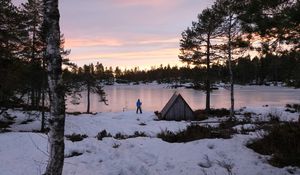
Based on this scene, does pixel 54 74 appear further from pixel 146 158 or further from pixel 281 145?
pixel 281 145

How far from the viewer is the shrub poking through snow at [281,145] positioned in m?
8.18

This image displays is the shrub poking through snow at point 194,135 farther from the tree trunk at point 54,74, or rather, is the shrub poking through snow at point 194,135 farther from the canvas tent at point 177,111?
the canvas tent at point 177,111

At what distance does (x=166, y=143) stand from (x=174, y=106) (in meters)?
18.5

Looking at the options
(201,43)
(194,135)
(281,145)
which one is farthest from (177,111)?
(281,145)

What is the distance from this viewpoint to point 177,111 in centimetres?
2934

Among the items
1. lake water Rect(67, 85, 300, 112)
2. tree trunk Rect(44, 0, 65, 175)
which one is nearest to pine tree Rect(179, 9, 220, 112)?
lake water Rect(67, 85, 300, 112)

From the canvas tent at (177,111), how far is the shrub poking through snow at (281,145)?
18.7m

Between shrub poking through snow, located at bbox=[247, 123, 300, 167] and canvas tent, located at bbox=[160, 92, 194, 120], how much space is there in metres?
18.7

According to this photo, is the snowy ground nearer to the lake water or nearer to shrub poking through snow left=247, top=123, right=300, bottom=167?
shrub poking through snow left=247, top=123, right=300, bottom=167

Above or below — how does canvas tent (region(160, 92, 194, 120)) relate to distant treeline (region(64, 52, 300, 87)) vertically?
below

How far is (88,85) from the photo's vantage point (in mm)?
42969

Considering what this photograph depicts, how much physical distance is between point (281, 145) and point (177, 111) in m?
20.3

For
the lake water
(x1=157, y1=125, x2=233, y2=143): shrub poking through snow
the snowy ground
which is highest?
(x1=157, y1=125, x2=233, y2=143): shrub poking through snow

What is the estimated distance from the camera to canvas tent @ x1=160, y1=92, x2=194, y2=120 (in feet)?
95.1
